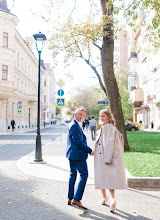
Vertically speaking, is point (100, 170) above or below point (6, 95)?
below

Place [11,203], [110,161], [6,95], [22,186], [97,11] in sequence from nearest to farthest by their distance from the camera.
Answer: [110,161] → [11,203] → [22,186] → [97,11] → [6,95]

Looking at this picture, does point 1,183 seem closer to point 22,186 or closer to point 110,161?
point 22,186

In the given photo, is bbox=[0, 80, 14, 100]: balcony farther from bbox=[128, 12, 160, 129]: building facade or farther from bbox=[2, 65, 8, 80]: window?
bbox=[128, 12, 160, 129]: building facade

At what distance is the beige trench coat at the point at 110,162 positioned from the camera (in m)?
4.33

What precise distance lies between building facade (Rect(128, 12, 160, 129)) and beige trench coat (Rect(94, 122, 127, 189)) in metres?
28.0

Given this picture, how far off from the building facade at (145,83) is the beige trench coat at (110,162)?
2803 centimetres

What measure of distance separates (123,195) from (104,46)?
7.69m

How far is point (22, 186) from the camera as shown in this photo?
594cm

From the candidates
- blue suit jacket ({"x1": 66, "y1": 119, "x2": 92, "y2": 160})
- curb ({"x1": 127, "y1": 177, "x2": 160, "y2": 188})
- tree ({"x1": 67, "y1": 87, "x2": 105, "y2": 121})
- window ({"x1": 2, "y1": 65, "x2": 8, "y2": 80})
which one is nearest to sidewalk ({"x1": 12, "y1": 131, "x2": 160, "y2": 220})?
curb ({"x1": 127, "y1": 177, "x2": 160, "y2": 188})

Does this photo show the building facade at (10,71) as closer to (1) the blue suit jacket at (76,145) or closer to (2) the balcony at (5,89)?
(2) the balcony at (5,89)

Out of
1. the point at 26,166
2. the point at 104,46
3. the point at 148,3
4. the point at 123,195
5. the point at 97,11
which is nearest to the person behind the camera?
the point at 123,195

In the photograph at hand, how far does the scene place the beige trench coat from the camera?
170 inches

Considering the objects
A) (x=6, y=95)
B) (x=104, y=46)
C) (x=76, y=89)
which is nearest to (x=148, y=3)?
(x=104, y=46)

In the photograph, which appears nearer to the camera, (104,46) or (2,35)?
(104,46)
